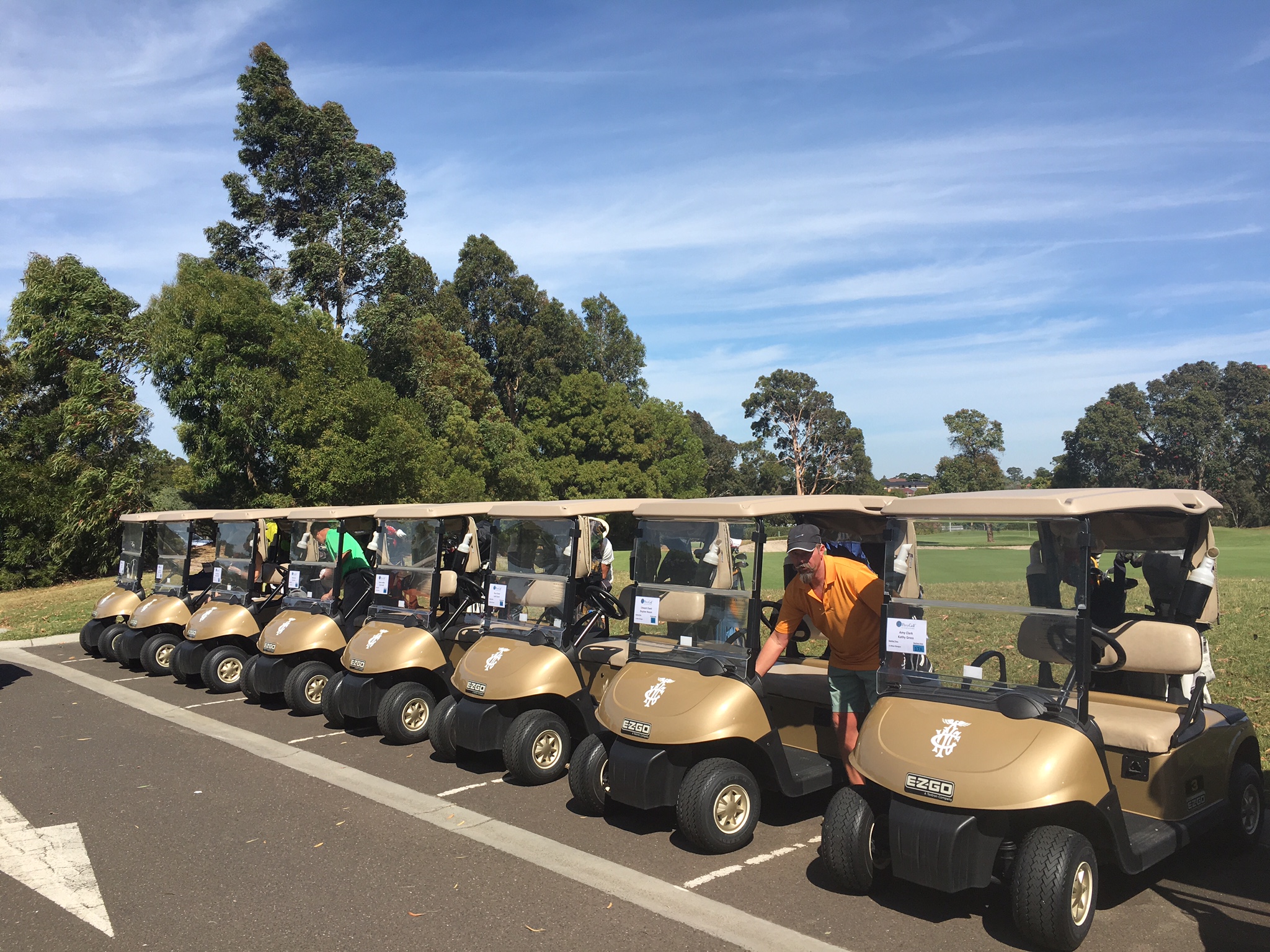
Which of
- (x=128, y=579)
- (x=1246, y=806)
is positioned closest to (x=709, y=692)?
(x=1246, y=806)

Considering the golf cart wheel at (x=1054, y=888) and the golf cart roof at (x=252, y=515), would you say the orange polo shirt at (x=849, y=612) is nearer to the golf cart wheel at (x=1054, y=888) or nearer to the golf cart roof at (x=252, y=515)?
the golf cart wheel at (x=1054, y=888)

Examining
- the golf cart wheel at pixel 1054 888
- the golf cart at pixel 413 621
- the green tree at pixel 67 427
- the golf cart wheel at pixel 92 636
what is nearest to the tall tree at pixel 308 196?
the green tree at pixel 67 427

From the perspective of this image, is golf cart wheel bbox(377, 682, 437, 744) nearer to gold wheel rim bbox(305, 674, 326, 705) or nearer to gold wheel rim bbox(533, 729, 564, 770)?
gold wheel rim bbox(305, 674, 326, 705)

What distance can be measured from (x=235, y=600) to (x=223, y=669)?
30.7 inches

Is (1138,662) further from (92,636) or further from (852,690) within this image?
(92,636)

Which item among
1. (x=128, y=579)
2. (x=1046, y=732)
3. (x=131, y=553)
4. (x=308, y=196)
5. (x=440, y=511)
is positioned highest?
(x=308, y=196)

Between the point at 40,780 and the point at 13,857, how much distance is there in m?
1.84

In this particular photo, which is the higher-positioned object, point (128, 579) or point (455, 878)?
point (128, 579)

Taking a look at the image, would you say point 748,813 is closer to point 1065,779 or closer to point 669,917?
point 669,917

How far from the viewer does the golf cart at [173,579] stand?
36.4ft

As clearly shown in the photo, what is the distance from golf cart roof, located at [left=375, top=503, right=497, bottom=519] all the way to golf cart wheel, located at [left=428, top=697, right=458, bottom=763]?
5.37 ft

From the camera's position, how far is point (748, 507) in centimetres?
543

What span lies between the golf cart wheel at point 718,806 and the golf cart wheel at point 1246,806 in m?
2.47

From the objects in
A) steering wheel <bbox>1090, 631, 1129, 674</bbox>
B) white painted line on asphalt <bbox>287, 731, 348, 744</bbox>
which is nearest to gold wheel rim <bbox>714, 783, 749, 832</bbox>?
steering wheel <bbox>1090, 631, 1129, 674</bbox>
